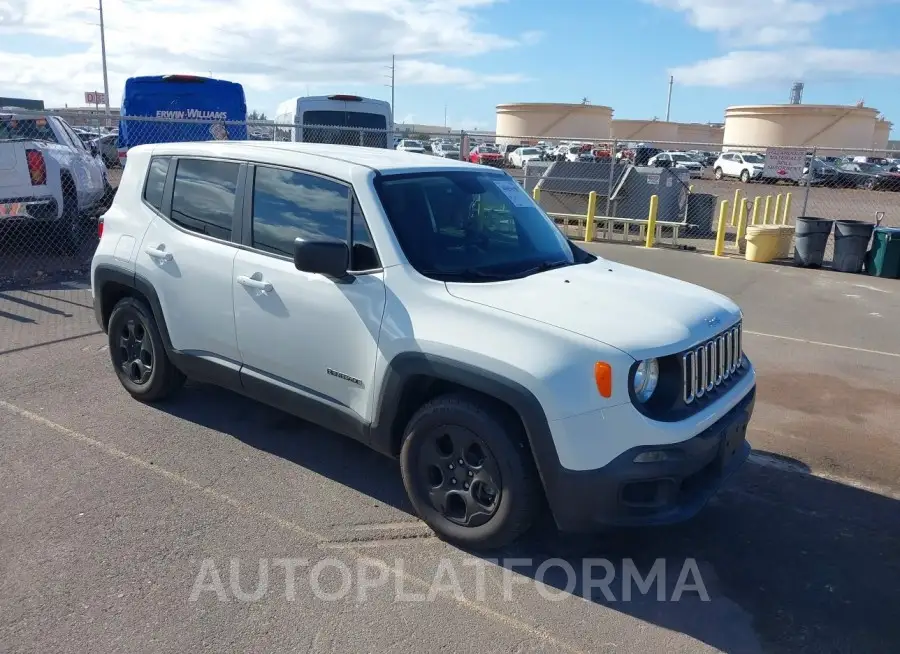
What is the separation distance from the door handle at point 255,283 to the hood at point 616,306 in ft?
3.52

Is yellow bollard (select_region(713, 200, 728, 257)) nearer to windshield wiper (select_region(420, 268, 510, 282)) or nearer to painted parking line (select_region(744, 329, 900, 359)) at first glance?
painted parking line (select_region(744, 329, 900, 359))

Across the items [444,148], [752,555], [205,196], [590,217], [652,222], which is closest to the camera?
[752,555]

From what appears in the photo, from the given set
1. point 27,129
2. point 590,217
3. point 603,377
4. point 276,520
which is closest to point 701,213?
point 590,217

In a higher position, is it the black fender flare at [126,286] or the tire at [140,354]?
the black fender flare at [126,286]

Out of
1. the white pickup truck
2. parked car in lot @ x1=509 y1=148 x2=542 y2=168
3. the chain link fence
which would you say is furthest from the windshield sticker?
parked car in lot @ x1=509 y1=148 x2=542 y2=168

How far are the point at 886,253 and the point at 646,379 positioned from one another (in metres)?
10.0

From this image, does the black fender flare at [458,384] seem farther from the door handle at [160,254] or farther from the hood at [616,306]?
the door handle at [160,254]

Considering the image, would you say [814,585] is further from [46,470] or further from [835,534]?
[46,470]

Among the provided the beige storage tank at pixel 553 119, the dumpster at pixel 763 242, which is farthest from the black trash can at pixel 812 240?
the beige storage tank at pixel 553 119

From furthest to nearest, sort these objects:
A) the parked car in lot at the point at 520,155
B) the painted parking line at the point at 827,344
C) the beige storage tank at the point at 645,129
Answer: the beige storage tank at the point at 645,129 < the parked car in lot at the point at 520,155 < the painted parking line at the point at 827,344

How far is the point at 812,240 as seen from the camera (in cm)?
1202

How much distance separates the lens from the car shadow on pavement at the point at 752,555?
10.3 feet

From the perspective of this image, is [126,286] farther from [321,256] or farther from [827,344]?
[827,344]

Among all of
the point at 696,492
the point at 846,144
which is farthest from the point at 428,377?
the point at 846,144
